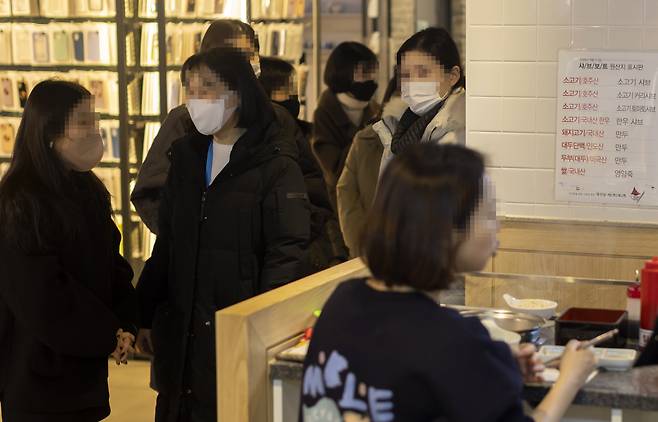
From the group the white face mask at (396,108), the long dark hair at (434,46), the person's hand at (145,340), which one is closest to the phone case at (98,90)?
the white face mask at (396,108)

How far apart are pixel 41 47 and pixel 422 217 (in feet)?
18.5

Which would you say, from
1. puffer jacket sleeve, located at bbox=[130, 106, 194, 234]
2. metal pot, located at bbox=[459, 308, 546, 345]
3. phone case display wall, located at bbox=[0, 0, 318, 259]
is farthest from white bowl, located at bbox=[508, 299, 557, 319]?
phone case display wall, located at bbox=[0, 0, 318, 259]

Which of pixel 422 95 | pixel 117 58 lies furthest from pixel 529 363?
pixel 117 58

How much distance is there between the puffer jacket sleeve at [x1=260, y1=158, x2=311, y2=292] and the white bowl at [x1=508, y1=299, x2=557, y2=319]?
0.75 metres

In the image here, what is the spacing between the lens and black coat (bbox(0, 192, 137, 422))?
142 inches

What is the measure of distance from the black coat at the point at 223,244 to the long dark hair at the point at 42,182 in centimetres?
40

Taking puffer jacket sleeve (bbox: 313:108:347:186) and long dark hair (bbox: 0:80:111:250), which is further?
puffer jacket sleeve (bbox: 313:108:347:186)

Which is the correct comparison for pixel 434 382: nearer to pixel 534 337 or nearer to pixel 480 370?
pixel 480 370

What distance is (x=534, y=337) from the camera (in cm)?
335

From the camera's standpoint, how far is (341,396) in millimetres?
2318

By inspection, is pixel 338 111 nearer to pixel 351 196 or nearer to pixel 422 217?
pixel 351 196

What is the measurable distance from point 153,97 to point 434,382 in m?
5.21

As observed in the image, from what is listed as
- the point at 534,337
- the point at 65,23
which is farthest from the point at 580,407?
the point at 65,23

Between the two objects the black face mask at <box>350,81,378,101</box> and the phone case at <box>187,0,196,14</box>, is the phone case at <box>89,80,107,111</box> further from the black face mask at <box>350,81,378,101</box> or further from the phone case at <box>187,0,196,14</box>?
the black face mask at <box>350,81,378,101</box>
